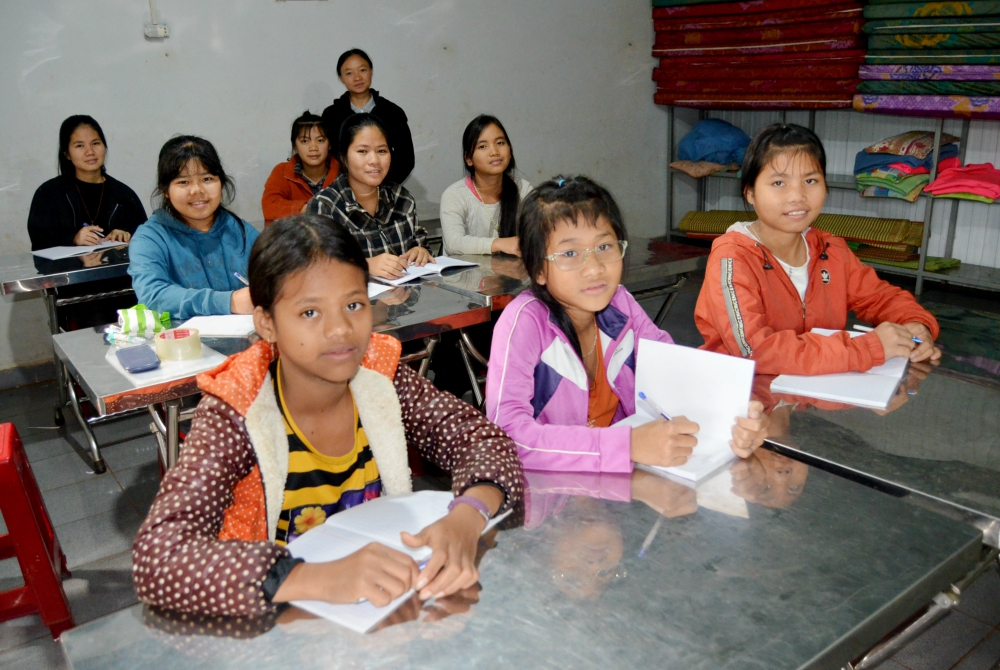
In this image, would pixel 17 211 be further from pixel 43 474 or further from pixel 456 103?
pixel 456 103

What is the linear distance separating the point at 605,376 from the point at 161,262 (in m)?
1.58

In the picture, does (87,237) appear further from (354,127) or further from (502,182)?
(502,182)

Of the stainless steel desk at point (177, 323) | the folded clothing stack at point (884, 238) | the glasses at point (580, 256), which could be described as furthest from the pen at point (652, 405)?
the folded clothing stack at point (884, 238)

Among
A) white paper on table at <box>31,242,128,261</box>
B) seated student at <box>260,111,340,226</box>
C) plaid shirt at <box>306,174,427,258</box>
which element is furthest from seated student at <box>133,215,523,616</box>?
seated student at <box>260,111,340,226</box>

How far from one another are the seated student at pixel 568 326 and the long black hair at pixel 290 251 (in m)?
0.43

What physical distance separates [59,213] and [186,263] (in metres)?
1.51

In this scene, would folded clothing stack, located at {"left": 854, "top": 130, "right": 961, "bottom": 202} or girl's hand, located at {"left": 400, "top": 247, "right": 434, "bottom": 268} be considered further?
folded clothing stack, located at {"left": 854, "top": 130, "right": 961, "bottom": 202}

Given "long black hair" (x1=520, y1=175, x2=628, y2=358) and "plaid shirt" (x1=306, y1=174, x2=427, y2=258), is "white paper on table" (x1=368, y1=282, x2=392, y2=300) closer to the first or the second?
"plaid shirt" (x1=306, y1=174, x2=427, y2=258)

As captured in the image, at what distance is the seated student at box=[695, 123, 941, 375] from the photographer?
1786mm

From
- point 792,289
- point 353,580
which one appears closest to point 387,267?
point 792,289

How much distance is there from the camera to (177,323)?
2416mm

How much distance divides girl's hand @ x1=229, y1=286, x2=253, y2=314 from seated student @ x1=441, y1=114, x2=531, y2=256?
45.9 inches

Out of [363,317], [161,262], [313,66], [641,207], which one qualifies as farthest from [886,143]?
[363,317]

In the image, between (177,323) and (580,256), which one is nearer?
(580,256)
